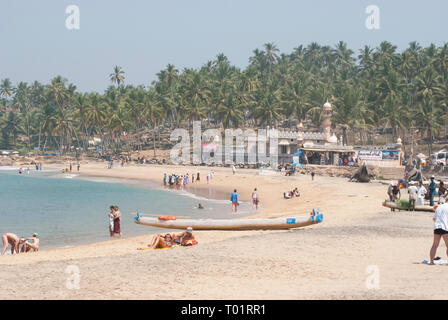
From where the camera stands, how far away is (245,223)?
19.0 metres

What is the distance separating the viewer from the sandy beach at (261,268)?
29.7ft

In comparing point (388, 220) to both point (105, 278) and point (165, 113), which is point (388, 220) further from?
point (165, 113)

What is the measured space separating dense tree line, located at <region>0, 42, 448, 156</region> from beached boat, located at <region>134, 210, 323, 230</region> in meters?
50.1

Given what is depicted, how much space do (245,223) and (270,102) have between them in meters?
62.3

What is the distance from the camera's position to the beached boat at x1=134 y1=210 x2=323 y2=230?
1828 centimetres

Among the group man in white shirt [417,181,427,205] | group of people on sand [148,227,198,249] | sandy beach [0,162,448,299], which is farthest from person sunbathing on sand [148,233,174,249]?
man in white shirt [417,181,427,205]

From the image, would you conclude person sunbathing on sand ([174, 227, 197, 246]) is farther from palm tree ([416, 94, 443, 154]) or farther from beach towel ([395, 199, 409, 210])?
palm tree ([416, 94, 443, 154])

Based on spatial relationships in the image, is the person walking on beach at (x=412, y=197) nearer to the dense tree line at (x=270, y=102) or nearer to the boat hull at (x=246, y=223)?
the boat hull at (x=246, y=223)

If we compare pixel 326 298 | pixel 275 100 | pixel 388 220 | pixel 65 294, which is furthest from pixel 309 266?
pixel 275 100

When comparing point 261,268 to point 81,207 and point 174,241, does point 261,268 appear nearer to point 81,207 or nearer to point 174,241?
point 174,241

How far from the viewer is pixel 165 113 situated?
91938mm

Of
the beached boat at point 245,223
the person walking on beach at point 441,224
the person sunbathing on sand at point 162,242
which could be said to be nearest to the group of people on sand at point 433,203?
the person walking on beach at point 441,224

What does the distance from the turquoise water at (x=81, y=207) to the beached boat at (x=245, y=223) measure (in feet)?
6.74
